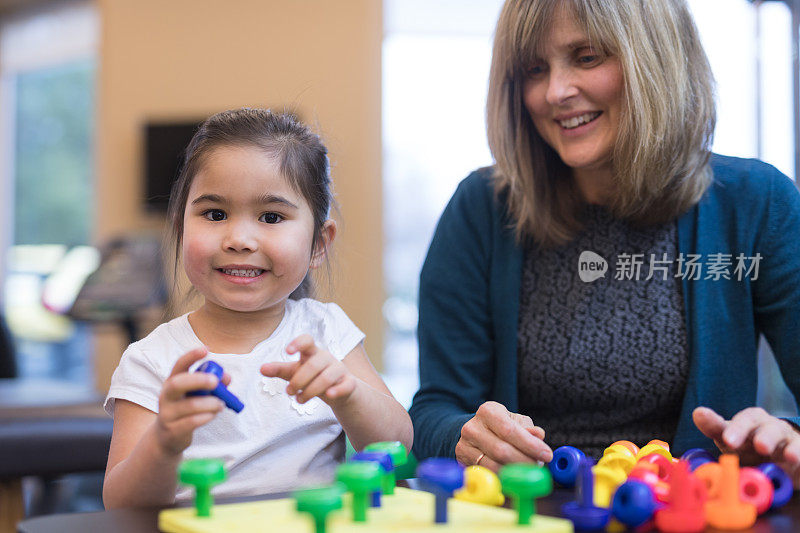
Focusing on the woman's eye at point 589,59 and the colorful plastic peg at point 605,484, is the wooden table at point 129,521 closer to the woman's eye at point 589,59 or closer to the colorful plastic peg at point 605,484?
the colorful plastic peg at point 605,484

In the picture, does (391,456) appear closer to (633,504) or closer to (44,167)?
(633,504)

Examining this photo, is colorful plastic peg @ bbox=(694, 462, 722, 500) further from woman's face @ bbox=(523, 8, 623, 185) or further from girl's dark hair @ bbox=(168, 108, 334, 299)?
woman's face @ bbox=(523, 8, 623, 185)

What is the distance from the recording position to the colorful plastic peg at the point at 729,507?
62 centimetres

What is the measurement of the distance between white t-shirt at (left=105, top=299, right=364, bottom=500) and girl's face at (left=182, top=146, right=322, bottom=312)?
0.07m

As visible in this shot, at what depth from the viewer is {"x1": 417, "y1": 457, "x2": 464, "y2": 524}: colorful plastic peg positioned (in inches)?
23.3

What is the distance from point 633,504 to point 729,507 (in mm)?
82

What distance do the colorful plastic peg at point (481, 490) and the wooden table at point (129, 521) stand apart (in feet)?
0.12

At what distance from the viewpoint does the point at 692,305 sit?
1.24 m

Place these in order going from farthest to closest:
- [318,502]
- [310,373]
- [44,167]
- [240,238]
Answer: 1. [44,167]
2. [240,238]
3. [310,373]
4. [318,502]

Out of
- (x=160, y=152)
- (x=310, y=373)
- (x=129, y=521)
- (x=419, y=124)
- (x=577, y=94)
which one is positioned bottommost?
(x=129, y=521)

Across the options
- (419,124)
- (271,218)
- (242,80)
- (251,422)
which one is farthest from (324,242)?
(242,80)

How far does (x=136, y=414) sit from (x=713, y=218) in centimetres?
87

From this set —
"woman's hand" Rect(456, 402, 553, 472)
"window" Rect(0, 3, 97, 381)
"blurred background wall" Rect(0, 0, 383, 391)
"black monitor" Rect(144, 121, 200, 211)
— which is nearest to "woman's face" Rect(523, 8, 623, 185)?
"woman's hand" Rect(456, 402, 553, 472)

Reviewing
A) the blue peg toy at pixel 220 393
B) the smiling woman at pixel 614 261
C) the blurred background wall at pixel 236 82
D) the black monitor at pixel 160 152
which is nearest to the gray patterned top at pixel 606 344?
the smiling woman at pixel 614 261
